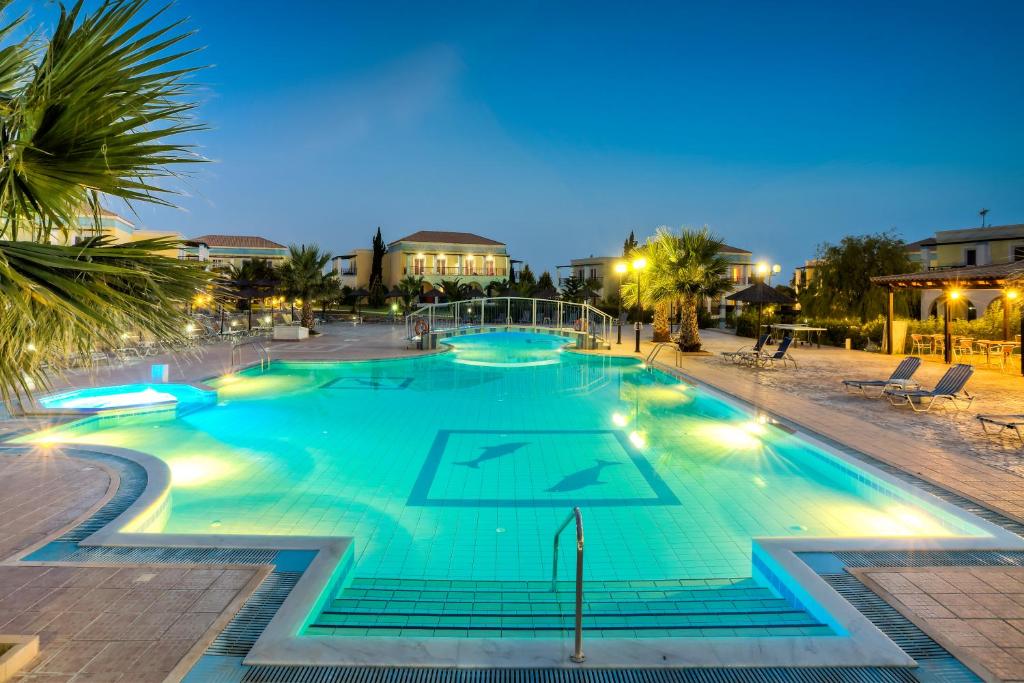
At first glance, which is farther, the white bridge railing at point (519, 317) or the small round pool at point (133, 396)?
the white bridge railing at point (519, 317)

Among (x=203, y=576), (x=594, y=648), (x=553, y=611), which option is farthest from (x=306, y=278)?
(x=594, y=648)

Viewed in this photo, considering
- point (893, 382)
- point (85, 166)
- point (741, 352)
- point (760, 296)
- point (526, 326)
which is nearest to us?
point (85, 166)

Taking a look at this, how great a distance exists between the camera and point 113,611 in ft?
10.5

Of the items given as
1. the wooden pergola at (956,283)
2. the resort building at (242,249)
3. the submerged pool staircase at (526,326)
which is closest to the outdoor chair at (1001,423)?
the wooden pergola at (956,283)

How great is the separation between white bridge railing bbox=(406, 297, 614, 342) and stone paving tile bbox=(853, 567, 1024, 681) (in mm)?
15707

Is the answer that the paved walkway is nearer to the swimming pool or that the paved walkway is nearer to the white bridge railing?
the swimming pool

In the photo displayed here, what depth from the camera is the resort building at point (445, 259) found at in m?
47.0

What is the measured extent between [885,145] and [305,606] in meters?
82.9

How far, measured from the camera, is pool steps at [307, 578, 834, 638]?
343 cm

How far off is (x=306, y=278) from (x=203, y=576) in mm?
20038

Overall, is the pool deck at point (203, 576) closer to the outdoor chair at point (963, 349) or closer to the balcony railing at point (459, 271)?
the outdoor chair at point (963, 349)

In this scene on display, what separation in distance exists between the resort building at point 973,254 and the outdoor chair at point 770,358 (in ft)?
68.9

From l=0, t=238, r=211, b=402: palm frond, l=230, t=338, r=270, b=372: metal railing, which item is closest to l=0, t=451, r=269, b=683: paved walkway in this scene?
l=0, t=238, r=211, b=402: palm frond

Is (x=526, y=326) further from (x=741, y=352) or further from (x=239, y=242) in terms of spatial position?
(x=239, y=242)
